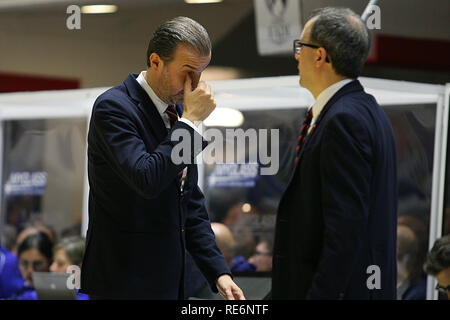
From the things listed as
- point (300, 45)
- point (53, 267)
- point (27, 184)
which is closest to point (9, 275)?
point (53, 267)

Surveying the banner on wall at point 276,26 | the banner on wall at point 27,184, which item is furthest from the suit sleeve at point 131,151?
the banner on wall at point 27,184

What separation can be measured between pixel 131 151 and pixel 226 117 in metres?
2.04

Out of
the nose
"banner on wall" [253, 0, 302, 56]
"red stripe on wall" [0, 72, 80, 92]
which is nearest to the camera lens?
"banner on wall" [253, 0, 302, 56]

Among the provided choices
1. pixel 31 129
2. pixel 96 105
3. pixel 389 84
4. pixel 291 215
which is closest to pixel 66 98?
pixel 31 129

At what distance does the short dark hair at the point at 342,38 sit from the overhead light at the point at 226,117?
1.64 meters

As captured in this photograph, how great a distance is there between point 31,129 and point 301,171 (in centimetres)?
405

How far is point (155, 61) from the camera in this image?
2443 millimetres

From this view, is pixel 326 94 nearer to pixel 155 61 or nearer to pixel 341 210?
pixel 341 210

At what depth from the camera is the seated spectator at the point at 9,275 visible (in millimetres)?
4891

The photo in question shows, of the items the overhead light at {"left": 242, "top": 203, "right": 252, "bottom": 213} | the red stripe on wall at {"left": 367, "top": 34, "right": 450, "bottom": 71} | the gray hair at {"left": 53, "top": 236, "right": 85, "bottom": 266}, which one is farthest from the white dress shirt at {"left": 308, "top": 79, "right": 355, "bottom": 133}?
the gray hair at {"left": 53, "top": 236, "right": 85, "bottom": 266}

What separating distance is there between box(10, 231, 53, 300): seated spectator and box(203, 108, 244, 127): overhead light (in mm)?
1857

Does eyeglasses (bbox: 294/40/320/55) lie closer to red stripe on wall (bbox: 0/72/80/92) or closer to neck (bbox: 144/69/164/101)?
neck (bbox: 144/69/164/101)

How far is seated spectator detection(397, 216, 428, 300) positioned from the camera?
4516 millimetres

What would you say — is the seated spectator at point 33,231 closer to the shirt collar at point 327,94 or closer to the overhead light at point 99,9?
the overhead light at point 99,9
